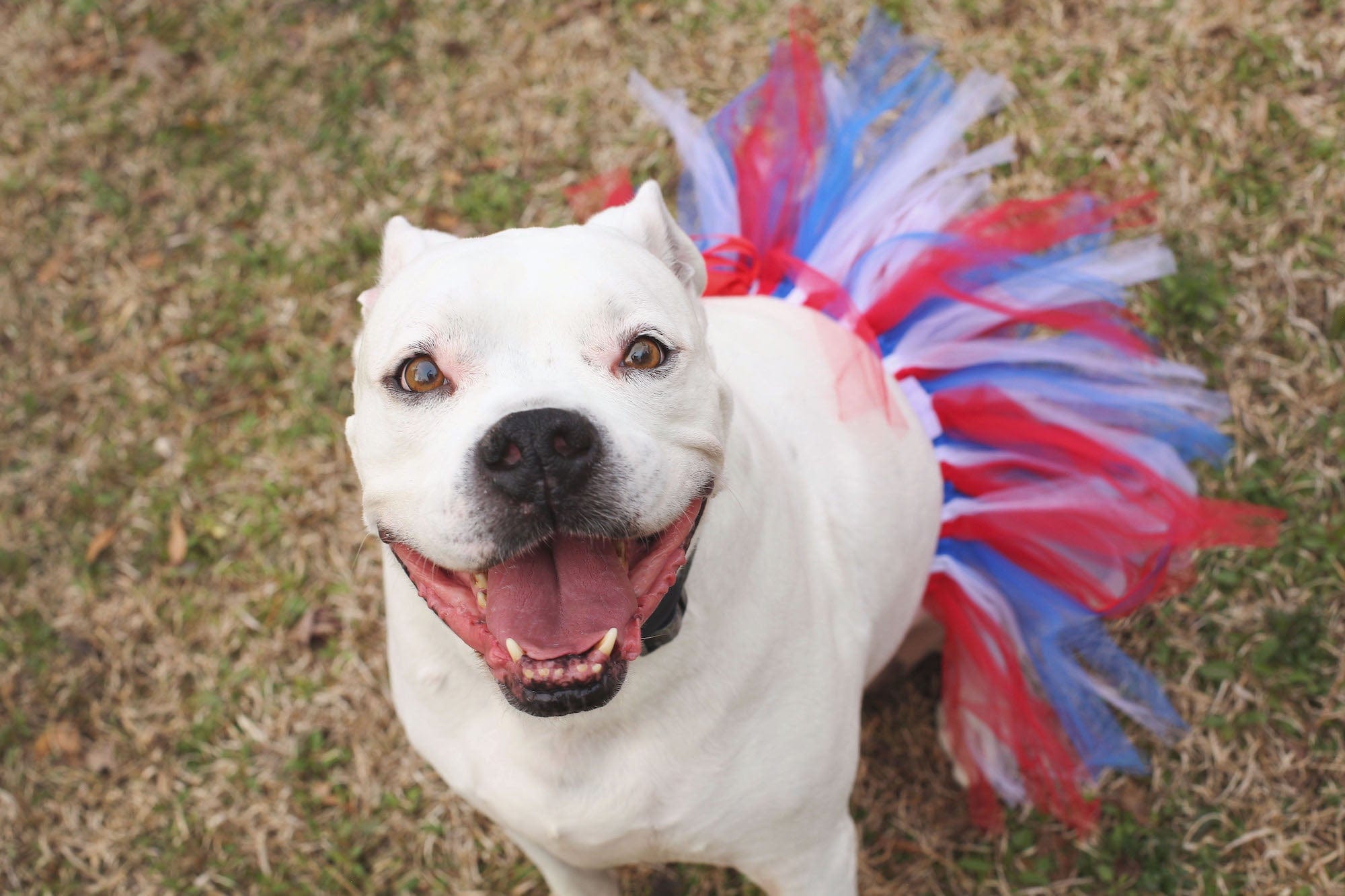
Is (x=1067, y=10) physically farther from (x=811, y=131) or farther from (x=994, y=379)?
(x=994, y=379)

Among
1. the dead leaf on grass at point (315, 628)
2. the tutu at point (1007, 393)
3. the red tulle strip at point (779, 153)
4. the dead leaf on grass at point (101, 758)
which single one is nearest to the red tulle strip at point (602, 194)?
the tutu at point (1007, 393)

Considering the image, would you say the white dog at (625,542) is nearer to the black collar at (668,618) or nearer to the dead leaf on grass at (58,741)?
the black collar at (668,618)

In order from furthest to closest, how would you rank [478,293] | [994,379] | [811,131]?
1. [811,131]
2. [994,379]
3. [478,293]

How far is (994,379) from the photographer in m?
2.92

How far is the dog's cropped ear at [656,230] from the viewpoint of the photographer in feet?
7.06

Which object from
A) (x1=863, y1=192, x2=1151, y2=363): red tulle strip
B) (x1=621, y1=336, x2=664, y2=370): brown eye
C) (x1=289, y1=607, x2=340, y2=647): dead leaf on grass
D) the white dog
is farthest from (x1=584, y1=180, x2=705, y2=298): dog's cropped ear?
(x1=289, y1=607, x2=340, y2=647): dead leaf on grass

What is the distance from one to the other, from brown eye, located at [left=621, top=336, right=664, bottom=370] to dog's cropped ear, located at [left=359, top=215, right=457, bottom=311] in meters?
0.50

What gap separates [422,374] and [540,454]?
32 centimetres

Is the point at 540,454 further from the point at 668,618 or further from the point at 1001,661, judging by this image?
the point at 1001,661

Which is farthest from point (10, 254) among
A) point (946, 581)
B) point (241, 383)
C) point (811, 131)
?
point (946, 581)

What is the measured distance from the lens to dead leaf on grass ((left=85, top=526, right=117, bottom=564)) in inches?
160

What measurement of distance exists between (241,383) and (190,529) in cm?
58

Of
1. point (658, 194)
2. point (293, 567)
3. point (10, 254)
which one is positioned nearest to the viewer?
point (658, 194)

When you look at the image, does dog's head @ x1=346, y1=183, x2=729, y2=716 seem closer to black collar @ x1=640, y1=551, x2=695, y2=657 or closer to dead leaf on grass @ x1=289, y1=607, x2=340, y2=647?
black collar @ x1=640, y1=551, x2=695, y2=657
